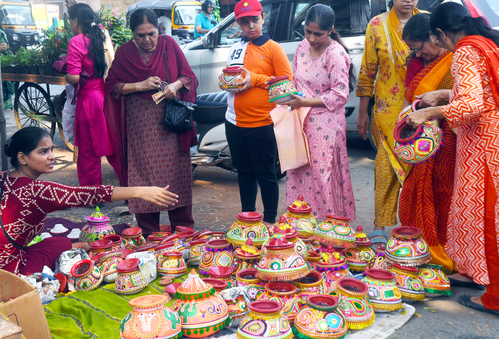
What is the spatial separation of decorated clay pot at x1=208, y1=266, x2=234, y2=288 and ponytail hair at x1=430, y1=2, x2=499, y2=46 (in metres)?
1.82

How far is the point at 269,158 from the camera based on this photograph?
3539 millimetres

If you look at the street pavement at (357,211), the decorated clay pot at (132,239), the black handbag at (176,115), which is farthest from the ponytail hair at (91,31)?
the decorated clay pot at (132,239)

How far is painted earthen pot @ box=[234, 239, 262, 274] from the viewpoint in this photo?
2711 mm

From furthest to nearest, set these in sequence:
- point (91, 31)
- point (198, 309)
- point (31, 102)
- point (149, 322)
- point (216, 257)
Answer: point (31, 102) < point (91, 31) < point (216, 257) < point (198, 309) < point (149, 322)

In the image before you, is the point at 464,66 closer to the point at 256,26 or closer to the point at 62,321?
the point at 256,26

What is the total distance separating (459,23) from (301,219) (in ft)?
4.84

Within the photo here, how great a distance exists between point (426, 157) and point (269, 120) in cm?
124

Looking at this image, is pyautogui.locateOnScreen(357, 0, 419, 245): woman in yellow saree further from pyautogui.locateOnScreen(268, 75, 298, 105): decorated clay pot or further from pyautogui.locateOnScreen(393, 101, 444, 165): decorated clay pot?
pyautogui.locateOnScreen(268, 75, 298, 105): decorated clay pot

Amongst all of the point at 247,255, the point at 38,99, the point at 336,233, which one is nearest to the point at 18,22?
the point at 38,99

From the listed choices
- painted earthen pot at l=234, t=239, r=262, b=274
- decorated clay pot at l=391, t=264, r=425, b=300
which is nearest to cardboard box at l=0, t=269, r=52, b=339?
painted earthen pot at l=234, t=239, r=262, b=274

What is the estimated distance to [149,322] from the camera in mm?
2012

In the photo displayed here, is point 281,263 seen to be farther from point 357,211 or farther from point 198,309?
point 357,211

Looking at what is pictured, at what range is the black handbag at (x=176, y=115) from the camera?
352cm

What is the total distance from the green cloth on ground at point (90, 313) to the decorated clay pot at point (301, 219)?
A: 3.03ft
